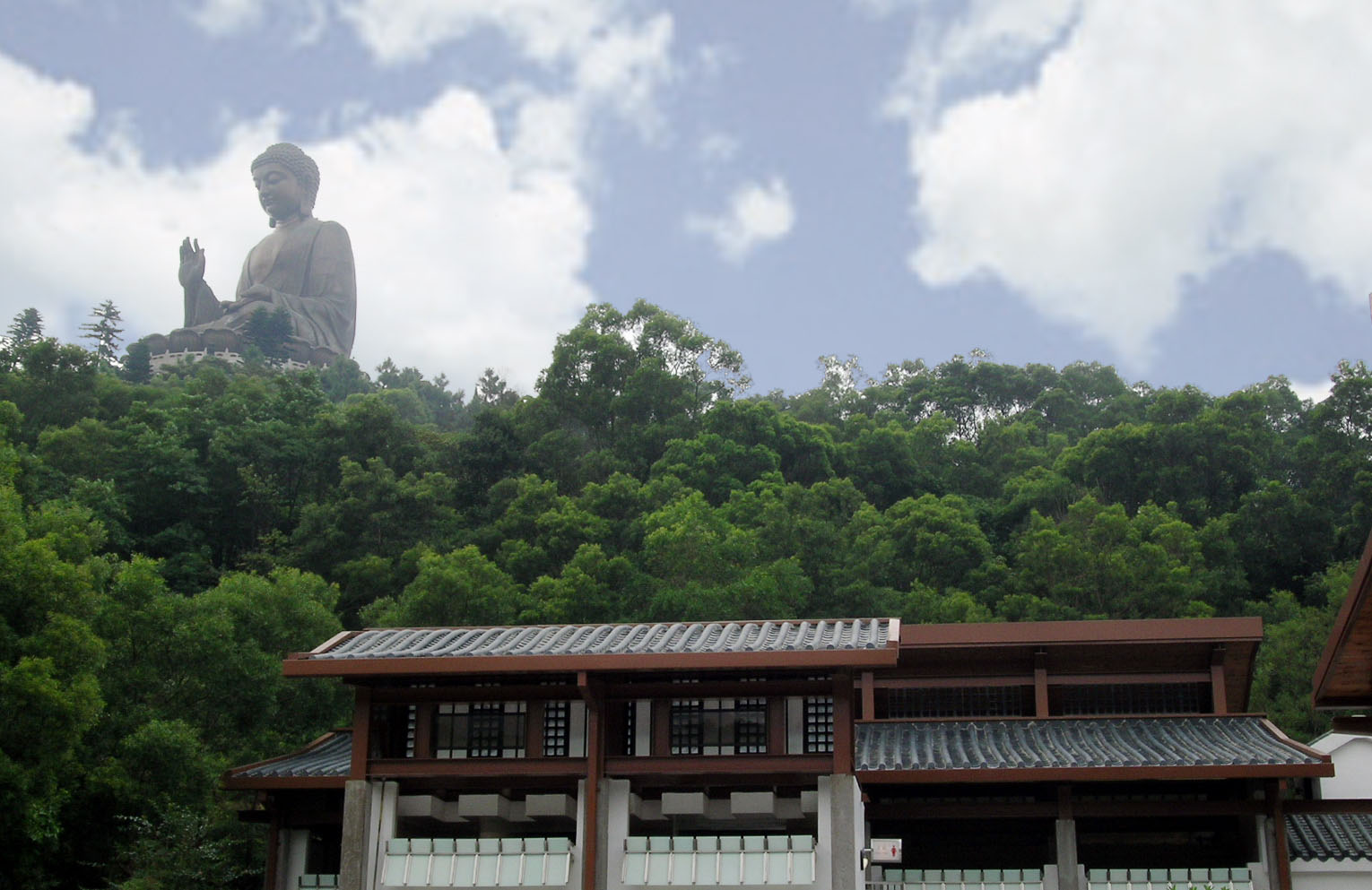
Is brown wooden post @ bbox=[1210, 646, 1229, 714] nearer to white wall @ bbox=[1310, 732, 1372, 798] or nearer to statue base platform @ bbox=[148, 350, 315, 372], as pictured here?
white wall @ bbox=[1310, 732, 1372, 798]

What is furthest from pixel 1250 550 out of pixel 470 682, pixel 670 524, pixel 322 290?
pixel 322 290

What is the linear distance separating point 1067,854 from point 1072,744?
77.7 inches

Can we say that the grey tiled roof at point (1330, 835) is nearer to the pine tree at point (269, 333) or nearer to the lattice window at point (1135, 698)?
the lattice window at point (1135, 698)

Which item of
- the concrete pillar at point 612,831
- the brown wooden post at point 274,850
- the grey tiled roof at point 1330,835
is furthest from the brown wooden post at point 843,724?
the brown wooden post at point 274,850

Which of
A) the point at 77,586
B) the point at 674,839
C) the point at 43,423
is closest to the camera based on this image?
the point at 674,839

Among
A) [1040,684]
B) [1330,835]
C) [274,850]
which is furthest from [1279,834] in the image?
[274,850]

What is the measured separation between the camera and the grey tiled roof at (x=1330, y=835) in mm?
22203

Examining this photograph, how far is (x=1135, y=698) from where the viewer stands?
84.3ft

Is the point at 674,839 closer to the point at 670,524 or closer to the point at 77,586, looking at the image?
the point at 77,586

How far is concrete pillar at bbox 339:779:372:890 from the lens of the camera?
20.3m

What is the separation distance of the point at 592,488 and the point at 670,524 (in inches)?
227

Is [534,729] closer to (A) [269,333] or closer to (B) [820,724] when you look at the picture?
(B) [820,724]

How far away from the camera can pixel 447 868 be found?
796 inches

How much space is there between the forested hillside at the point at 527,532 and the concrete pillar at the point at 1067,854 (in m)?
14.5
